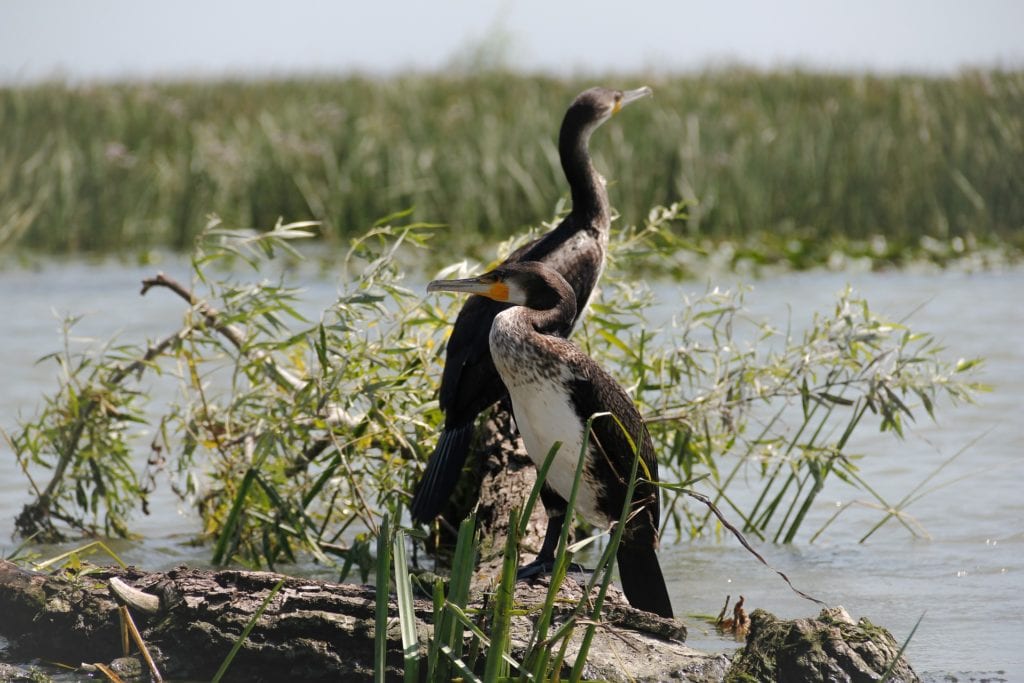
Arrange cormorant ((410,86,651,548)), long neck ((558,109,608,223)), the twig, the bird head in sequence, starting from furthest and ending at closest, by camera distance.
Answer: the bird head < long neck ((558,109,608,223)) < cormorant ((410,86,651,548)) < the twig

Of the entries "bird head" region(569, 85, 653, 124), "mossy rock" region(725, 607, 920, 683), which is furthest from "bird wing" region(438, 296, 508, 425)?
"bird head" region(569, 85, 653, 124)

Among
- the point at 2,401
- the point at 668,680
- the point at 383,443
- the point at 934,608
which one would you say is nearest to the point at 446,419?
the point at 383,443

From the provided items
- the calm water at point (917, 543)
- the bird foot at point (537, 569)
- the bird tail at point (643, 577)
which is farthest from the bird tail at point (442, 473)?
the calm water at point (917, 543)

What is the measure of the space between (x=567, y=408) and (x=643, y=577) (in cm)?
49

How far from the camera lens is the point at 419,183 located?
11.5 meters

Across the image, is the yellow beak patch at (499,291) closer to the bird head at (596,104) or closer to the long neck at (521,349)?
the long neck at (521,349)

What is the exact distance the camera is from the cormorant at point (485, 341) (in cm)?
350

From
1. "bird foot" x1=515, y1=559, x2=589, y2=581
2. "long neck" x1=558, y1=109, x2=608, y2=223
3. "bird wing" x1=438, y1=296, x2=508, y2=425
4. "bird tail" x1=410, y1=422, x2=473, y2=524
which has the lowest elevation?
"bird foot" x1=515, y1=559, x2=589, y2=581

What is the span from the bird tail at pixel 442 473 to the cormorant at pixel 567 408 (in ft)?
1.27

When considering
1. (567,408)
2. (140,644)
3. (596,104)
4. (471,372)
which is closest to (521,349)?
(567,408)

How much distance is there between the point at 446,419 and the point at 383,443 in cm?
52

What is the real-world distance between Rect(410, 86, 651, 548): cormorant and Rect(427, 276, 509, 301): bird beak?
0.56 ft

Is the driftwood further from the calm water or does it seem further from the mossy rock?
the calm water

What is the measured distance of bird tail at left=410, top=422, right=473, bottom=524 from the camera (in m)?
3.50
